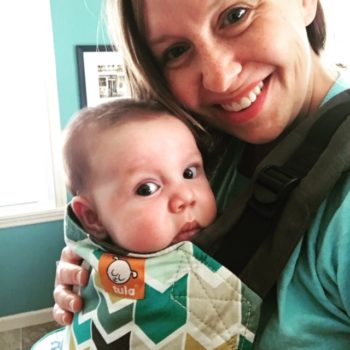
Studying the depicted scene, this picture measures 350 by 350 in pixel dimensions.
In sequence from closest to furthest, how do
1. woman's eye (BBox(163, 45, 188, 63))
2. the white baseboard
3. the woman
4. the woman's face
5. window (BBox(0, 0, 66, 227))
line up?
1. the woman
2. the woman's face
3. woman's eye (BBox(163, 45, 188, 63))
4. window (BBox(0, 0, 66, 227))
5. the white baseboard

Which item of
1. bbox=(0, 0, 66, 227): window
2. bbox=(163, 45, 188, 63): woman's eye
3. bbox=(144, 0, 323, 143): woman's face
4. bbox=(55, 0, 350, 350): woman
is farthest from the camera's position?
bbox=(0, 0, 66, 227): window

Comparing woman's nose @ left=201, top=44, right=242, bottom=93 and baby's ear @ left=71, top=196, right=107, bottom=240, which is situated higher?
woman's nose @ left=201, top=44, right=242, bottom=93

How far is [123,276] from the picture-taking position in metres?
0.72

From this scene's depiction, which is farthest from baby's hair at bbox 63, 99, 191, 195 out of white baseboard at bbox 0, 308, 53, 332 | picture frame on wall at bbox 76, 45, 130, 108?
white baseboard at bbox 0, 308, 53, 332

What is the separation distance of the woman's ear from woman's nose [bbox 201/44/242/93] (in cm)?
18

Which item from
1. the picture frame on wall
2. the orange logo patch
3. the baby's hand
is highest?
the picture frame on wall

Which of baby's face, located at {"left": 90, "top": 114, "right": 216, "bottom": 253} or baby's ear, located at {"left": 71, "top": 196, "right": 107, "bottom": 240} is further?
baby's ear, located at {"left": 71, "top": 196, "right": 107, "bottom": 240}

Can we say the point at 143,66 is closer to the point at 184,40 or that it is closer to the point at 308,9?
the point at 184,40

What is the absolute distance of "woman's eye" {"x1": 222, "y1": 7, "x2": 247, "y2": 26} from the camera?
2.31 ft

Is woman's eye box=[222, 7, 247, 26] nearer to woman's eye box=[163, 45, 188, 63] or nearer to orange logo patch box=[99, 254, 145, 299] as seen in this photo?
woman's eye box=[163, 45, 188, 63]

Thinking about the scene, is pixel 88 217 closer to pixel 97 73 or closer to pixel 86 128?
pixel 86 128

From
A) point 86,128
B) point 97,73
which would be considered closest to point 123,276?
point 86,128

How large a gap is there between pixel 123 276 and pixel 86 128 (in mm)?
335

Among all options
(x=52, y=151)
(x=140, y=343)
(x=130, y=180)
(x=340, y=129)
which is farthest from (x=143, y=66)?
(x=52, y=151)
